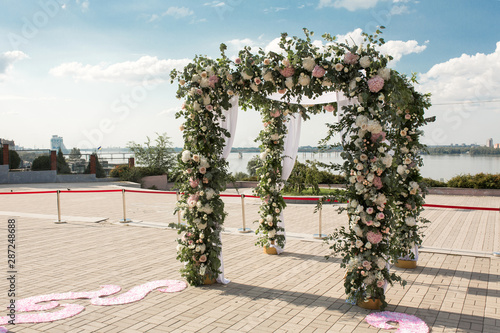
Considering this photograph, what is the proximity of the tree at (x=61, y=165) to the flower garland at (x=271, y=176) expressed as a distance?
75.4 feet

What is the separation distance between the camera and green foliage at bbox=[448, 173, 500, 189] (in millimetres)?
18798

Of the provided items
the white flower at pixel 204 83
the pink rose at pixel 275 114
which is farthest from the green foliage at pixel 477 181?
the white flower at pixel 204 83

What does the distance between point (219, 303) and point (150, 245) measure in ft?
13.2

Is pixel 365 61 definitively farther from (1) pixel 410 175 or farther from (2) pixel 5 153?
(2) pixel 5 153

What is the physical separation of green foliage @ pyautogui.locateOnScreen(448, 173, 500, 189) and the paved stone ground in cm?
771

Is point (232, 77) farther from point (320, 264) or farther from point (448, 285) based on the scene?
point (448, 285)

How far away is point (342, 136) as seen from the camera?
222 inches

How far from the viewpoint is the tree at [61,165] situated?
2727 cm

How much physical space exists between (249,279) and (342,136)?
2872mm

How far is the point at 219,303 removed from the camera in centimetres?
565

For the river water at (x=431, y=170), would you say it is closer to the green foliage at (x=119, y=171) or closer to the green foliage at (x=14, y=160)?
the green foliage at (x=119, y=171)

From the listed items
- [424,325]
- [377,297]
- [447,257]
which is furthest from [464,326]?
[447,257]

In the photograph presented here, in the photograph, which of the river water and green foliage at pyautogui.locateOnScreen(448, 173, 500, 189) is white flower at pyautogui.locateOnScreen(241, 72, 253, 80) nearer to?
the river water

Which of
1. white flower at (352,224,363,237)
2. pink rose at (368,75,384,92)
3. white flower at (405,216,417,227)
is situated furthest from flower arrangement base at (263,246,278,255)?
pink rose at (368,75,384,92)
